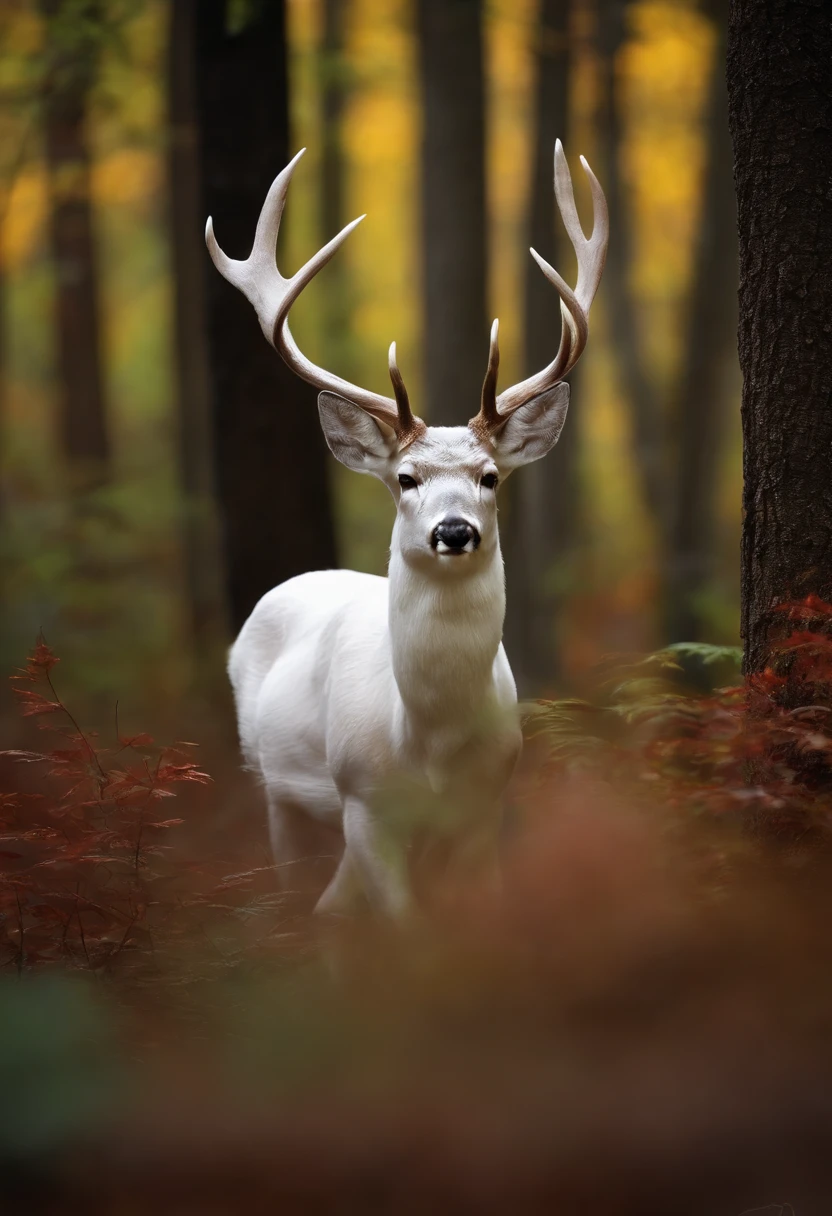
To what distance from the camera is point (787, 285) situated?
4363 mm

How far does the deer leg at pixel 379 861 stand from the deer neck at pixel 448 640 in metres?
0.44

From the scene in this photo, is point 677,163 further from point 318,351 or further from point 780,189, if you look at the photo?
point 780,189

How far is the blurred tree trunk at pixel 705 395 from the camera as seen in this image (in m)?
11.1

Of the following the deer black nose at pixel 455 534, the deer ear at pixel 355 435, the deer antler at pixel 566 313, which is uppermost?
the deer antler at pixel 566 313

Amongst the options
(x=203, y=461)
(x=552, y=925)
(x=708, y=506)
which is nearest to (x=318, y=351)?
(x=203, y=461)

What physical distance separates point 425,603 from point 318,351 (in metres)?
11.6

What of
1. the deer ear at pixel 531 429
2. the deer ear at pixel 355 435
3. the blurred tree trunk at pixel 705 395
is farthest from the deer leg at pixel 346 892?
the blurred tree trunk at pixel 705 395

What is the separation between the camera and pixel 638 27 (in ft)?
44.4

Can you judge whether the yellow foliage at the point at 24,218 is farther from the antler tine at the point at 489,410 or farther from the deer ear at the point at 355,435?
the antler tine at the point at 489,410

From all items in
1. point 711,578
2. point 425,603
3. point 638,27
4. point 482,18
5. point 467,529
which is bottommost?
point 711,578

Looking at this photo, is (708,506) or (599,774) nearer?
(599,774)

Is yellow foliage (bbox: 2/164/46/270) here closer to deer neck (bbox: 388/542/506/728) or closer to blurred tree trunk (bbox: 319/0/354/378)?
blurred tree trunk (bbox: 319/0/354/378)

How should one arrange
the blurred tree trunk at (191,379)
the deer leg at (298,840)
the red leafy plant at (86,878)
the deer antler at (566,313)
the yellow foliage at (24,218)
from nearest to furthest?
the red leafy plant at (86,878) < the deer antler at (566,313) < the deer leg at (298,840) < the blurred tree trunk at (191,379) < the yellow foliage at (24,218)

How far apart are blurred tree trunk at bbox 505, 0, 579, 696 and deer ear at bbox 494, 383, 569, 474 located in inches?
148
